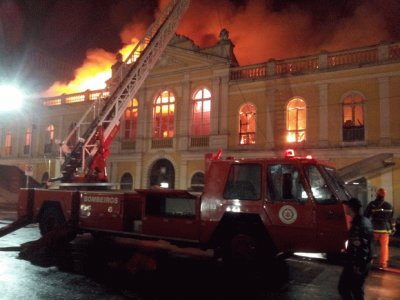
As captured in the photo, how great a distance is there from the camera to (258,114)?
2106 centimetres

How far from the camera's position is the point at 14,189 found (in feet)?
96.8

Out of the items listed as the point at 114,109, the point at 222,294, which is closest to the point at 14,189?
the point at 114,109

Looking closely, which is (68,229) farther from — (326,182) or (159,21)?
(159,21)

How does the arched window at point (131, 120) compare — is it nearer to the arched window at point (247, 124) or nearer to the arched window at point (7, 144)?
the arched window at point (247, 124)

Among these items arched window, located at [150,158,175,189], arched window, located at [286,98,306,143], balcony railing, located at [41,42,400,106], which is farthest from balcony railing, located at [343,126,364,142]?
arched window, located at [150,158,175,189]

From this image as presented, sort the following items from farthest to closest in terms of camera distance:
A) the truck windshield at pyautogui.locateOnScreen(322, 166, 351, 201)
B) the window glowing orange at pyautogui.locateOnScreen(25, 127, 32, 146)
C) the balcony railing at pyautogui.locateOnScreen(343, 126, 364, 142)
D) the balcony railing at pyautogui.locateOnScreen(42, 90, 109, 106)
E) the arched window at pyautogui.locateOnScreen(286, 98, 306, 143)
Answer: the window glowing orange at pyautogui.locateOnScreen(25, 127, 32, 146)
the balcony railing at pyautogui.locateOnScreen(42, 90, 109, 106)
the arched window at pyautogui.locateOnScreen(286, 98, 306, 143)
the balcony railing at pyautogui.locateOnScreen(343, 126, 364, 142)
the truck windshield at pyautogui.locateOnScreen(322, 166, 351, 201)

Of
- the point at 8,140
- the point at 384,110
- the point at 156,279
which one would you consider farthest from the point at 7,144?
the point at 156,279

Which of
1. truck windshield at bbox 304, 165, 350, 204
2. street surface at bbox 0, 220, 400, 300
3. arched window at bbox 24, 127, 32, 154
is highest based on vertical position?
arched window at bbox 24, 127, 32, 154

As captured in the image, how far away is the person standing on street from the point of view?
198 inches

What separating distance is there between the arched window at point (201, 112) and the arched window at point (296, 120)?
16.0ft

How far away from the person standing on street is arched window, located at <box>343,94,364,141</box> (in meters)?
14.5

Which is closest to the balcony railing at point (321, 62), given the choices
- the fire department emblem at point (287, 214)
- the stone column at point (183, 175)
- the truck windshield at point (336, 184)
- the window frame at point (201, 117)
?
the window frame at point (201, 117)

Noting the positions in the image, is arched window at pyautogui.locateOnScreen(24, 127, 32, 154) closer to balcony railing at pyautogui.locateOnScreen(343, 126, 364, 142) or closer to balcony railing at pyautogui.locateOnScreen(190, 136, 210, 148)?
balcony railing at pyautogui.locateOnScreen(190, 136, 210, 148)

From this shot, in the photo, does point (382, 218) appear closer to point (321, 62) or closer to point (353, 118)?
point (353, 118)
